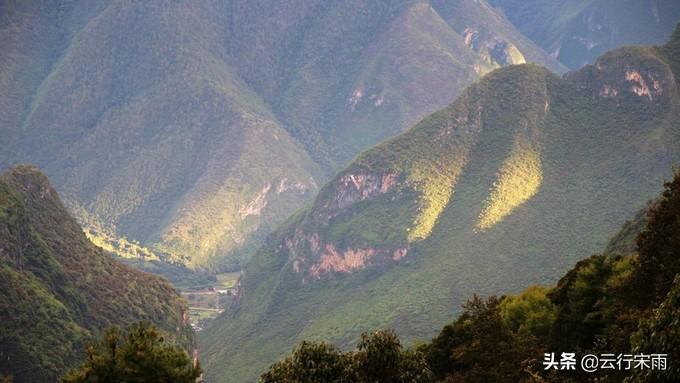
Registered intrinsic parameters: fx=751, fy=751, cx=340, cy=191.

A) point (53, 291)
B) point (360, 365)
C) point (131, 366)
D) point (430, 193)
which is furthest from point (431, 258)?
point (131, 366)

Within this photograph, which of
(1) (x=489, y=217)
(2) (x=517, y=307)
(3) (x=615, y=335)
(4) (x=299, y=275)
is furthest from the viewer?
(4) (x=299, y=275)

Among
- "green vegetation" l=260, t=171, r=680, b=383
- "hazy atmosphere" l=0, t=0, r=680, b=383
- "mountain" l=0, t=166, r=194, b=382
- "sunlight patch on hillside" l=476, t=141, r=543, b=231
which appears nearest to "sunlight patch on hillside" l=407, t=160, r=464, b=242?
"hazy atmosphere" l=0, t=0, r=680, b=383

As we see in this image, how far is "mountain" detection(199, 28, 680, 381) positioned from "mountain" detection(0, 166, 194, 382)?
89.5 feet

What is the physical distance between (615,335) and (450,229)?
110 metres

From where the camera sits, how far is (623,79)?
154m

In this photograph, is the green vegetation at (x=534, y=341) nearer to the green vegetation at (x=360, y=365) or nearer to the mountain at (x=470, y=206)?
the green vegetation at (x=360, y=365)

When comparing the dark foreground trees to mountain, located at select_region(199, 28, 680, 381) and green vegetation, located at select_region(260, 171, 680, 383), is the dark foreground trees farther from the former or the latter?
mountain, located at select_region(199, 28, 680, 381)

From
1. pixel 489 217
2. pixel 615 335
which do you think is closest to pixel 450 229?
pixel 489 217

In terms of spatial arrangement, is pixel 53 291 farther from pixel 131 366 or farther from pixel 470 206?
pixel 470 206

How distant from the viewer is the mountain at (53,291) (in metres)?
86.7

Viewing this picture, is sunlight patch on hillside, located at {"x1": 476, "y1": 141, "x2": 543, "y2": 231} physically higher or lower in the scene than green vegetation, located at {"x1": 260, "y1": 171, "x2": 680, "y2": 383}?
higher

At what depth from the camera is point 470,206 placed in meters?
147

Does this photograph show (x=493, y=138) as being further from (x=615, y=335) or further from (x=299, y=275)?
(x=615, y=335)

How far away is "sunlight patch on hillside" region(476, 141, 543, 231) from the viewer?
463 feet
